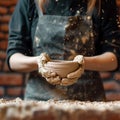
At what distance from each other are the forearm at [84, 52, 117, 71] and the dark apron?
55 mm

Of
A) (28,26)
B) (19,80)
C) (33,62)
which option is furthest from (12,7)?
(33,62)

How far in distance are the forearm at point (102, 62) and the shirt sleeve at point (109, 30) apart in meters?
0.03

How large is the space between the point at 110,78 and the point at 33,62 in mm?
1049

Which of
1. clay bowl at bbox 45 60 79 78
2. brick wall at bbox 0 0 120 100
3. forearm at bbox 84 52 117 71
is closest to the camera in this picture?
clay bowl at bbox 45 60 79 78

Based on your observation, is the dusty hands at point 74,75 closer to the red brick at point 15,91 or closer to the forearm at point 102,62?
the forearm at point 102,62

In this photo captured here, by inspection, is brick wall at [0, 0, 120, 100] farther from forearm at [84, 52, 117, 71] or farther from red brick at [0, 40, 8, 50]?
forearm at [84, 52, 117, 71]

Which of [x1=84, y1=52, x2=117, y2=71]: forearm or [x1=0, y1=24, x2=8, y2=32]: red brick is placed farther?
[x1=0, y1=24, x2=8, y2=32]: red brick

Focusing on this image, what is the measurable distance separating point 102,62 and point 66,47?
0.43 feet

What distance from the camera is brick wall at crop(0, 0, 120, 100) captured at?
6.57 feet

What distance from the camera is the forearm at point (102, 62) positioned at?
104 centimetres

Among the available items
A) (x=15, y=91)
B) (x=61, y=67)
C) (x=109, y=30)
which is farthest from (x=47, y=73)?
(x=15, y=91)

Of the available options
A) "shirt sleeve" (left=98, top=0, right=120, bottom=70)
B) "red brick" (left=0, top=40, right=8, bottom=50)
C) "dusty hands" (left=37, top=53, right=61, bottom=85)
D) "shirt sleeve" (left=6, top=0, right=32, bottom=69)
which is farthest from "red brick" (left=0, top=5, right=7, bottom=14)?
"dusty hands" (left=37, top=53, right=61, bottom=85)

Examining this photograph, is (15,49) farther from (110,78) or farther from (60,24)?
(110,78)

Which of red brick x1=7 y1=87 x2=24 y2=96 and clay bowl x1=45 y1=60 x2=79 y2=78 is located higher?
clay bowl x1=45 y1=60 x2=79 y2=78
